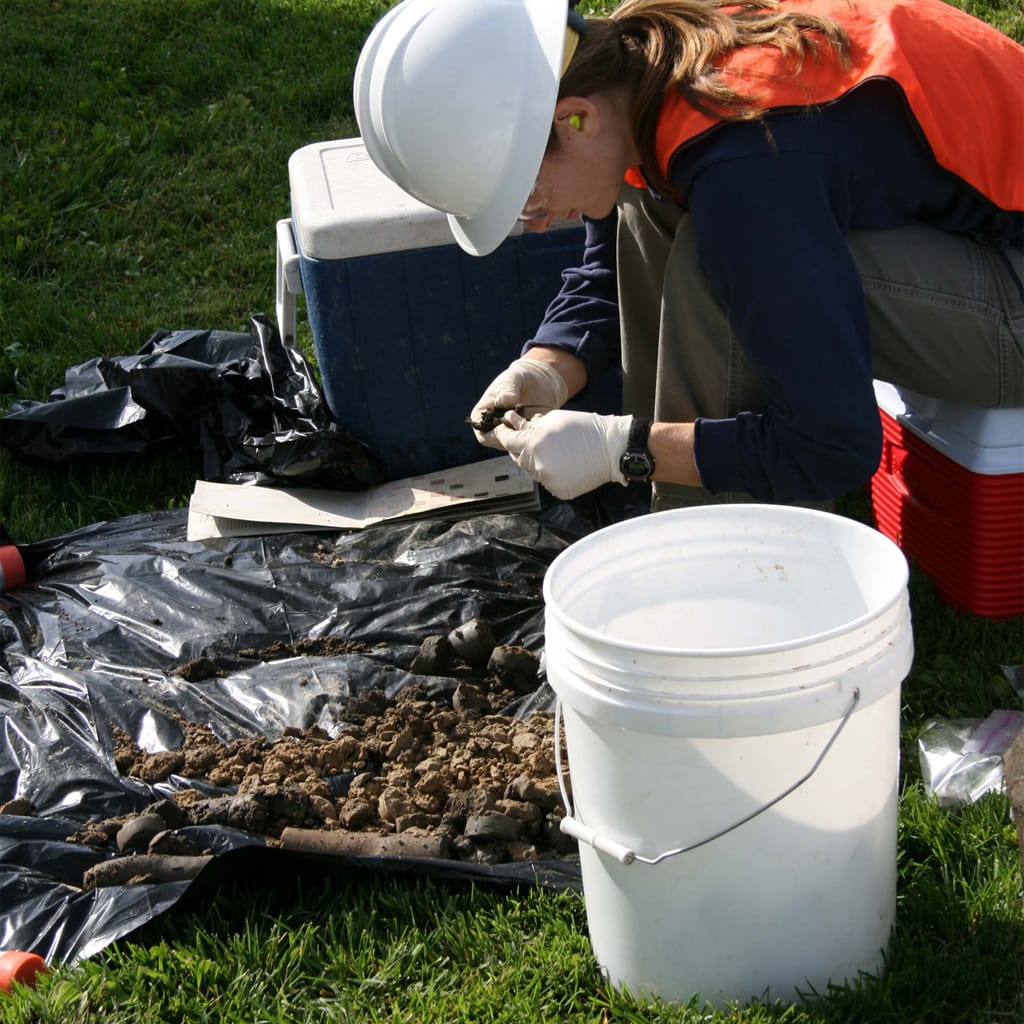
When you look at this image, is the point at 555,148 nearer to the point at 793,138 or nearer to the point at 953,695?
the point at 793,138

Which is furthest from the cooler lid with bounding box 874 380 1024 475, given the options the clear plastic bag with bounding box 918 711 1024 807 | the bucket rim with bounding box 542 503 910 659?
the bucket rim with bounding box 542 503 910 659

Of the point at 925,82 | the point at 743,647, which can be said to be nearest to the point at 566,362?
the point at 925,82

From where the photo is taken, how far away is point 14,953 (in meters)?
1.88

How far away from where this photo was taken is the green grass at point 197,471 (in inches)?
70.8

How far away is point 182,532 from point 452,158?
58.5 inches

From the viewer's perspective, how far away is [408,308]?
10.8 feet

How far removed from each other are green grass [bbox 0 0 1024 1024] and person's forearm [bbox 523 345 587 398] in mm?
761

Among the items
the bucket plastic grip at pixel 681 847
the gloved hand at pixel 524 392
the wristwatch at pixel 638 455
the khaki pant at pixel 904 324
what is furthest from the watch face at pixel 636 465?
the bucket plastic grip at pixel 681 847

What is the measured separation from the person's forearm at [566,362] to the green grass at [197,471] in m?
0.76

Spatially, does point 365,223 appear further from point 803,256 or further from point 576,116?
point 803,256

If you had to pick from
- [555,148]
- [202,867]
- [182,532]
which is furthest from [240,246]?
[202,867]

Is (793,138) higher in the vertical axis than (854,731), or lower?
higher

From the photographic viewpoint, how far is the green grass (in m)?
1.80

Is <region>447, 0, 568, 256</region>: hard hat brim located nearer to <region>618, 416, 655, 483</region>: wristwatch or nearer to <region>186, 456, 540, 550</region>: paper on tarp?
<region>618, 416, 655, 483</region>: wristwatch
